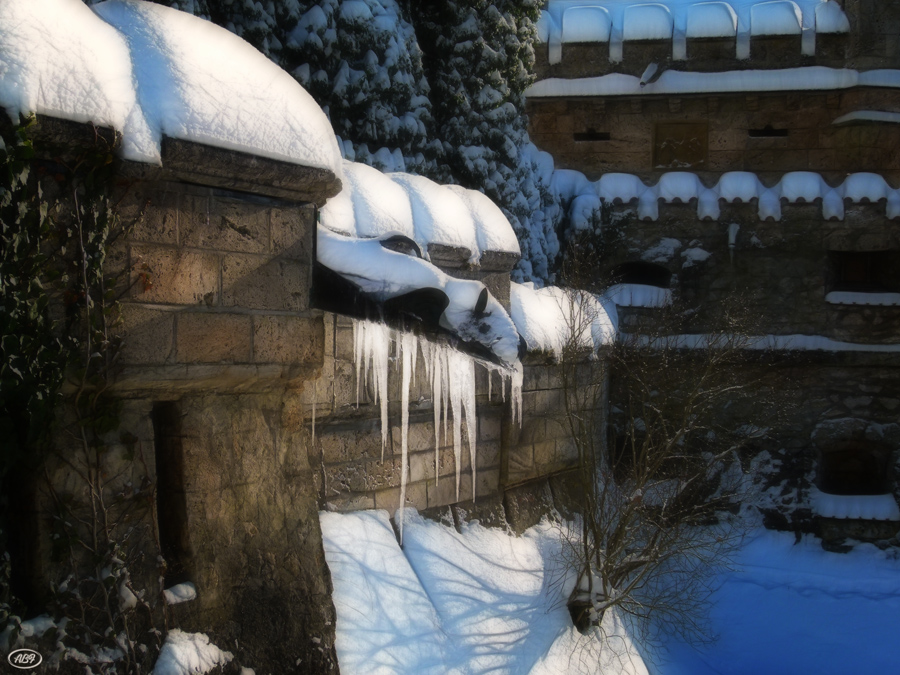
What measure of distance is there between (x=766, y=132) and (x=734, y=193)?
142cm

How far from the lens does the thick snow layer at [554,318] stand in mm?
6305

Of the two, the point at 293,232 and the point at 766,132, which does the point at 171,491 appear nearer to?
the point at 293,232

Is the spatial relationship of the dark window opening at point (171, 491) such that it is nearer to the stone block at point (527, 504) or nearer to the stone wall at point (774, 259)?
the stone block at point (527, 504)

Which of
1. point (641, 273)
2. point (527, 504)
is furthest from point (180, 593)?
point (641, 273)

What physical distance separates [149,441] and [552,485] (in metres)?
4.40

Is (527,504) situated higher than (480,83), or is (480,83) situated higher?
(480,83)

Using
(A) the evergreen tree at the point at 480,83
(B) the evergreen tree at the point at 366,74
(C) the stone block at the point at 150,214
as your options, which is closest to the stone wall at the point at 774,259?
(A) the evergreen tree at the point at 480,83

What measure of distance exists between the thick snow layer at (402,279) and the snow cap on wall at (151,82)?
40cm

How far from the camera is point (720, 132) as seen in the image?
1148cm

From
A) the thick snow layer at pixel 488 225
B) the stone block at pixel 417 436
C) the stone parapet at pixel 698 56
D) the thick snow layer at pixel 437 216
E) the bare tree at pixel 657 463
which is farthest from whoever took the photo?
the stone parapet at pixel 698 56

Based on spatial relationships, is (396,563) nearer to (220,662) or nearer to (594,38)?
(220,662)

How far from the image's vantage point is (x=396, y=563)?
4.79 meters

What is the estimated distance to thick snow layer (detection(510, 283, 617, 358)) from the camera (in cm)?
630

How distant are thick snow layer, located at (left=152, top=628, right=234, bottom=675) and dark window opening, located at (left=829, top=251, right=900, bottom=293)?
9.69 metres
